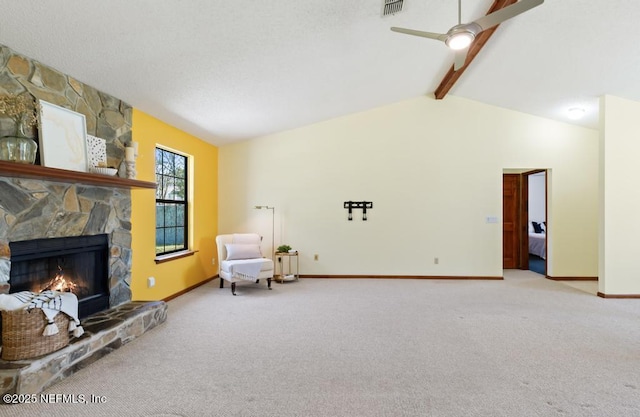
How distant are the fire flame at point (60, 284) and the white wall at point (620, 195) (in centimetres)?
667

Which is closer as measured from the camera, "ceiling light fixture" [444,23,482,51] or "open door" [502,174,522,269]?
Answer: "ceiling light fixture" [444,23,482,51]

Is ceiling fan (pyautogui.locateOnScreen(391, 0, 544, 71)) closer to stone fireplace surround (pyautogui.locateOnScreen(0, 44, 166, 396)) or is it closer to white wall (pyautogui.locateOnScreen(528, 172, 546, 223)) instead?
stone fireplace surround (pyautogui.locateOnScreen(0, 44, 166, 396))

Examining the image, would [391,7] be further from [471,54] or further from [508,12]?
[471,54]

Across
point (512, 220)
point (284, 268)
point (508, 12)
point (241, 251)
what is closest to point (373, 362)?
point (508, 12)

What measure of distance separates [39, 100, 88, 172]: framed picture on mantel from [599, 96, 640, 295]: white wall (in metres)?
6.58

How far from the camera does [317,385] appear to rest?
2.26 metres

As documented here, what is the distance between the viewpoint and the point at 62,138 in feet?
9.26

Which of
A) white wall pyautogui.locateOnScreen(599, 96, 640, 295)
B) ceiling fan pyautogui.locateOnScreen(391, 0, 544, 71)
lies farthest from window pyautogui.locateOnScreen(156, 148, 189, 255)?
white wall pyautogui.locateOnScreen(599, 96, 640, 295)

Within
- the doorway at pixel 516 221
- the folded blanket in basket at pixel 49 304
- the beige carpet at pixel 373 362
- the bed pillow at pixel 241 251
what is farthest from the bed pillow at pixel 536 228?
the folded blanket in basket at pixel 49 304

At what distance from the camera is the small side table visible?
5.59 metres

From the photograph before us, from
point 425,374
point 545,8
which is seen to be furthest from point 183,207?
point 545,8

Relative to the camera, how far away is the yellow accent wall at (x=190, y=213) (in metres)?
3.87

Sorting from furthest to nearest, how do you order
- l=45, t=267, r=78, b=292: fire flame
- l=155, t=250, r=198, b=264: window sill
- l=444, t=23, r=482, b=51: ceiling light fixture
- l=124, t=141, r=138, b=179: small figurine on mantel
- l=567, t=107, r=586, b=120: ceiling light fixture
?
l=567, t=107, r=586, b=120: ceiling light fixture, l=155, t=250, r=198, b=264: window sill, l=124, t=141, r=138, b=179: small figurine on mantel, l=45, t=267, r=78, b=292: fire flame, l=444, t=23, r=482, b=51: ceiling light fixture

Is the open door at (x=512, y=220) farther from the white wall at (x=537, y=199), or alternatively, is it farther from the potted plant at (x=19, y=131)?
the potted plant at (x=19, y=131)
